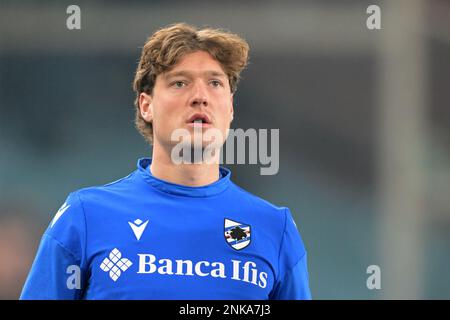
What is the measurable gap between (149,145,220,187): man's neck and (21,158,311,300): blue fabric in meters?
0.03

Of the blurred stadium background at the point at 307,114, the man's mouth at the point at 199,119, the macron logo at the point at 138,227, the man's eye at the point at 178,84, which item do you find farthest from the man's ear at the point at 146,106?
the blurred stadium background at the point at 307,114

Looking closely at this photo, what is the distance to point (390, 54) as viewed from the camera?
22.8 feet

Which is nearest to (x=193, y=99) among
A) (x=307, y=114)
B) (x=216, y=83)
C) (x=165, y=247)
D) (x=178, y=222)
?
(x=216, y=83)

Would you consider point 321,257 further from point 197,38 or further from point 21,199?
point 197,38

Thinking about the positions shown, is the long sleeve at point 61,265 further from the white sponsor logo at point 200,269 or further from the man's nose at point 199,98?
the man's nose at point 199,98

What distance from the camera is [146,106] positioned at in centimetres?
341

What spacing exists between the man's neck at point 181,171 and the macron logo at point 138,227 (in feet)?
0.75

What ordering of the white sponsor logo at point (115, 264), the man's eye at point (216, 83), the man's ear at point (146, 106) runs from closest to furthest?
the white sponsor logo at point (115, 264), the man's eye at point (216, 83), the man's ear at point (146, 106)

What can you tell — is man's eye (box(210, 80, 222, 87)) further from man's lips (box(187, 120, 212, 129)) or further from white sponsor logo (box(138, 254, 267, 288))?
white sponsor logo (box(138, 254, 267, 288))

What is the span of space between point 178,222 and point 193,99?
0.47 m

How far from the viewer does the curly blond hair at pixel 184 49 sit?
3250 millimetres

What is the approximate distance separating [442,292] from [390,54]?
199 cm

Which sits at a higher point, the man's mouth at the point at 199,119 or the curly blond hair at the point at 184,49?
the curly blond hair at the point at 184,49

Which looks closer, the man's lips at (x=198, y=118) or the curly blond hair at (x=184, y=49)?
the man's lips at (x=198, y=118)
